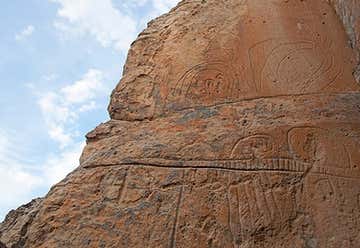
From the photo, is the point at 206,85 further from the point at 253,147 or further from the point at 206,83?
the point at 253,147

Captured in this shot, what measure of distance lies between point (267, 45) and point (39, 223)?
3.16 meters

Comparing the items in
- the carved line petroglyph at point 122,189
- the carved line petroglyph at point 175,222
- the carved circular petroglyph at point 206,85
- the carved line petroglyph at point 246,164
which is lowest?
the carved line petroglyph at point 175,222

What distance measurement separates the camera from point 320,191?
4242 millimetres

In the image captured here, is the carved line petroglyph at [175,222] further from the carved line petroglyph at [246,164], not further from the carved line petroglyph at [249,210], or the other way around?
the carved line petroglyph at [249,210]

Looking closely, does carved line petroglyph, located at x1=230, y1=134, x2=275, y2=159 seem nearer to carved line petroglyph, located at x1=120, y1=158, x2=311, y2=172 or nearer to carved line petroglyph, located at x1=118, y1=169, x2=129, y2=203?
carved line petroglyph, located at x1=120, y1=158, x2=311, y2=172

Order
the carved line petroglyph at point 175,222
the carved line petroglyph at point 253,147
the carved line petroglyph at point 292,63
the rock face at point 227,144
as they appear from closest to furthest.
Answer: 1. the carved line petroglyph at point 175,222
2. the rock face at point 227,144
3. the carved line petroglyph at point 253,147
4. the carved line petroglyph at point 292,63

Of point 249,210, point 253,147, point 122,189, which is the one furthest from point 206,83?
point 249,210

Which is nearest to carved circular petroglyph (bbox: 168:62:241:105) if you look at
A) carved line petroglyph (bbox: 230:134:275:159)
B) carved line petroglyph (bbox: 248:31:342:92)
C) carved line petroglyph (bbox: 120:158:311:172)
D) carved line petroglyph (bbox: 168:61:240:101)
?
carved line petroglyph (bbox: 168:61:240:101)

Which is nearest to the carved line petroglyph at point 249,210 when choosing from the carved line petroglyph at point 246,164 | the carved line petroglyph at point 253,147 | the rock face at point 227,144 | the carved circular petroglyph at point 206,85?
the rock face at point 227,144

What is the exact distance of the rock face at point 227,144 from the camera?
13.4 ft

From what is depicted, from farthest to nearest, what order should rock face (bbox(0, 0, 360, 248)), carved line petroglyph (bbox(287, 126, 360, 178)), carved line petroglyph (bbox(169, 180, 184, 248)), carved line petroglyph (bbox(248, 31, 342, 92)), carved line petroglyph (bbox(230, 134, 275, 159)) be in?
carved line petroglyph (bbox(248, 31, 342, 92)) < carved line petroglyph (bbox(230, 134, 275, 159)) < carved line petroglyph (bbox(287, 126, 360, 178)) < rock face (bbox(0, 0, 360, 248)) < carved line petroglyph (bbox(169, 180, 184, 248))

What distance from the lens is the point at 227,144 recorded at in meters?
4.64

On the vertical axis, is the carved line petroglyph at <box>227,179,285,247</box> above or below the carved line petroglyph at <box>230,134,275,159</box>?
below

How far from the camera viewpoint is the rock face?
13.4 feet
